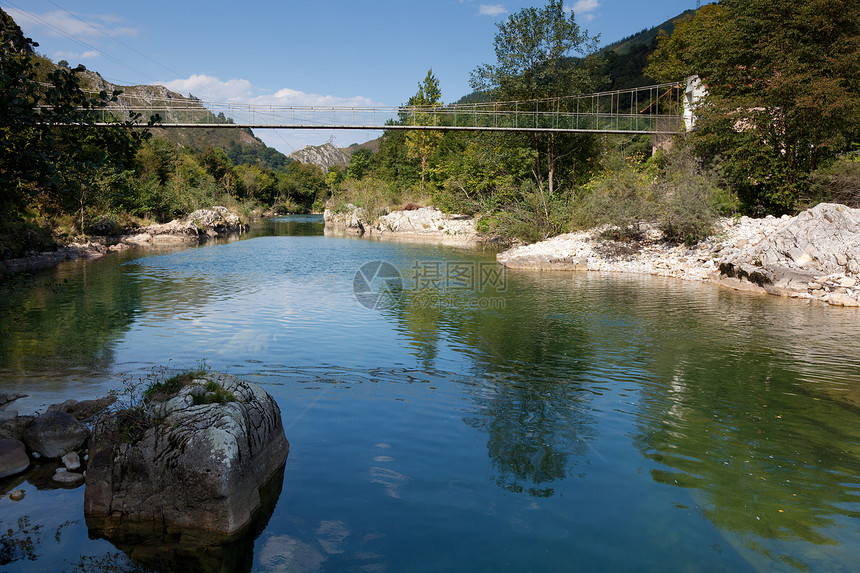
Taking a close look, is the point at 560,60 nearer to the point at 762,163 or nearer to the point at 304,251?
the point at 762,163

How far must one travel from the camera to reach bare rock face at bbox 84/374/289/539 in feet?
14.2

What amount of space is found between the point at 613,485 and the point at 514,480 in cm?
91

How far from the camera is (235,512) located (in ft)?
14.4

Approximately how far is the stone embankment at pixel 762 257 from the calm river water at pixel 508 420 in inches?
51.0

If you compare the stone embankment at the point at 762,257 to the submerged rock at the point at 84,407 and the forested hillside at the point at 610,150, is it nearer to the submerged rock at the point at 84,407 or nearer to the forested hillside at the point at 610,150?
the forested hillside at the point at 610,150

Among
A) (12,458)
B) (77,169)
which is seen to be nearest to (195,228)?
(12,458)

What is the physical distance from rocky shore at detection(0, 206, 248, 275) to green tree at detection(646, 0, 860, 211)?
25.0 meters

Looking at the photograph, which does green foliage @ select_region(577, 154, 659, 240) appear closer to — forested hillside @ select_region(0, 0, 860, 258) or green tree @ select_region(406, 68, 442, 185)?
forested hillside @ select_region(0, 0, 860, 258)

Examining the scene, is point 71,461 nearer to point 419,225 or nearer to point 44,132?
point 44,132

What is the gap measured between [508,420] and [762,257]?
13.2m

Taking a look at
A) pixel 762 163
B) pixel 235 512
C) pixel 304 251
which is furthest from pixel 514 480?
pixel 304 251

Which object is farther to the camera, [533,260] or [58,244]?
[58,244]

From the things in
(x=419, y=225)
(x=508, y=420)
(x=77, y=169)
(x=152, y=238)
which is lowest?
(x=508, y=420)

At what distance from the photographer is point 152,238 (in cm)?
3341
